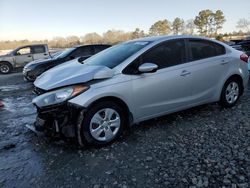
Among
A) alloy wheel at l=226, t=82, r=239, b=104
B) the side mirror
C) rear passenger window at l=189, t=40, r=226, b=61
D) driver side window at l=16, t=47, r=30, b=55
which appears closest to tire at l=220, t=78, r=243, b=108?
alloy wheel at l=226, t=82, r=239, b=104

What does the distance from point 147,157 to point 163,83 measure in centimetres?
135

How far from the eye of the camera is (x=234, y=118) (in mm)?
4988

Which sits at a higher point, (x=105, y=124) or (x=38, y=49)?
(x=38, y=49)

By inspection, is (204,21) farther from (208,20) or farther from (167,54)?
(167,54)

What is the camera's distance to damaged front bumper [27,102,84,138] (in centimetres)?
374

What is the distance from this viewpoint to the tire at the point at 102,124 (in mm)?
3805

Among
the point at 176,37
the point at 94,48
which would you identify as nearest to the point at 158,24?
the point at 94,48

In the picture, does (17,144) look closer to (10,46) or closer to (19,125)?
(19,125)

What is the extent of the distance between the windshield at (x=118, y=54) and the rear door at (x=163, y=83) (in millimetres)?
242

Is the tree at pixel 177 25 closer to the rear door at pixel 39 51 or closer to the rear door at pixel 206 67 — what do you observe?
the rear door at pixel 39 51

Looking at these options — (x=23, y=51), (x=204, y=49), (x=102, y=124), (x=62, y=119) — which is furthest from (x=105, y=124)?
(x=23, y=51)

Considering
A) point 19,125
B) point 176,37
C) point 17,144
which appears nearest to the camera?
point 17,144

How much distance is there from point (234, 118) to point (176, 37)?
1836 millimetres

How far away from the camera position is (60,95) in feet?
12.4
